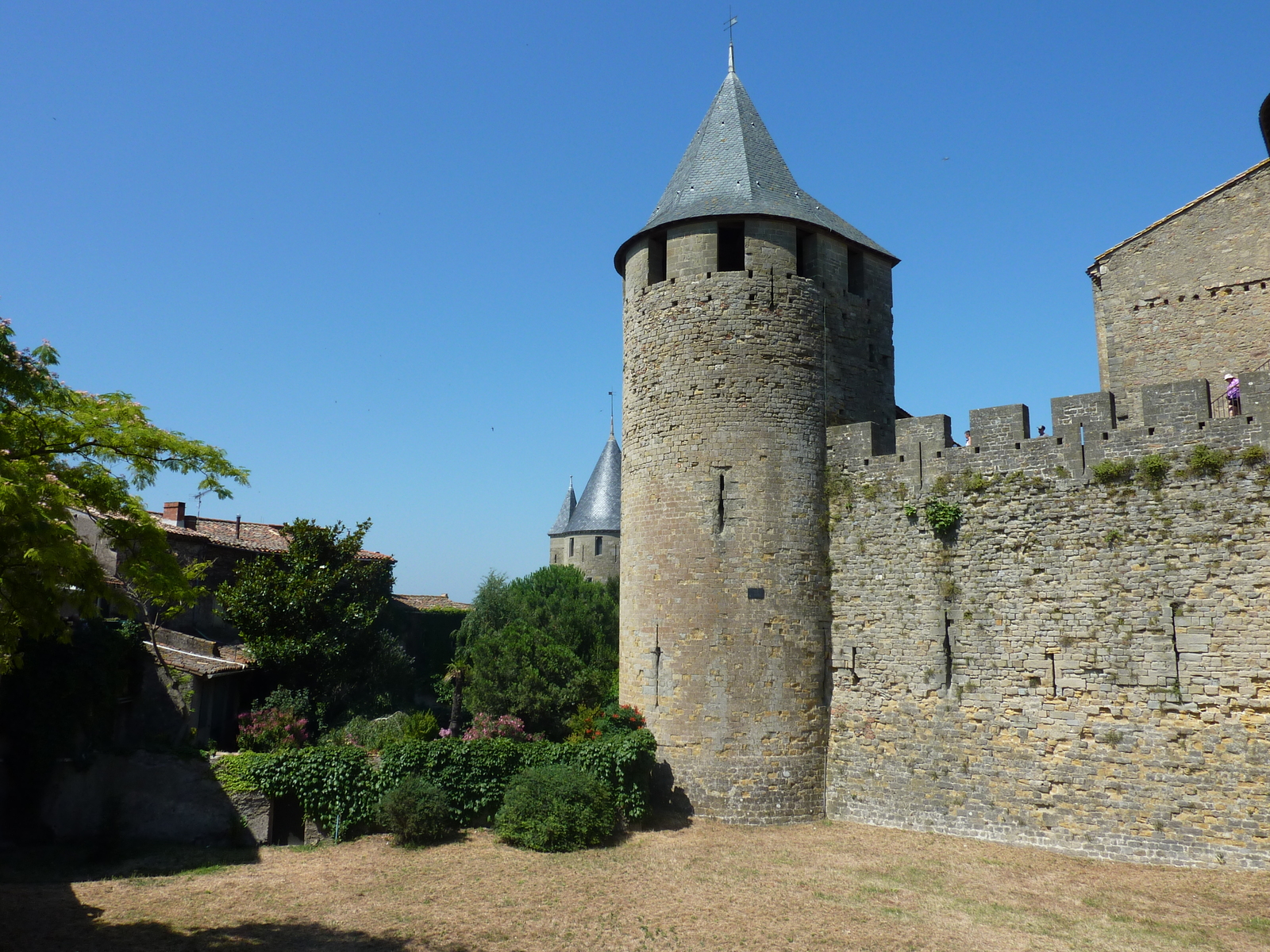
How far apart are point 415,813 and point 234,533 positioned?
12602mm

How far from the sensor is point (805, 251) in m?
15.6

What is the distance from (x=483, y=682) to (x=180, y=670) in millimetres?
5797

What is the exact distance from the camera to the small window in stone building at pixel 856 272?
16.2 m

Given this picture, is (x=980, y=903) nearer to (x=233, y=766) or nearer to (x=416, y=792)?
(x=416, y=792)

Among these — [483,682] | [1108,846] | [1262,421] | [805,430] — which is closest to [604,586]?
[483,682]

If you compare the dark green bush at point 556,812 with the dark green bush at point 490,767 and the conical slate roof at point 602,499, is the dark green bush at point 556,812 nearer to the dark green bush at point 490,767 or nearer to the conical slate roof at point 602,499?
the dark green bush at point 490,767

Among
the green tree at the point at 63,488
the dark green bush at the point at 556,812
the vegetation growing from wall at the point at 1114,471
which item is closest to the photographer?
the green tree at the point at 63,488

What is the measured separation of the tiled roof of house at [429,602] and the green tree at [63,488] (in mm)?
19600

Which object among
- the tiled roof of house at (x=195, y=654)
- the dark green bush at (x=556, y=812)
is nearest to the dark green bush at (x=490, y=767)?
the dark green bush at (x=556, y=812)

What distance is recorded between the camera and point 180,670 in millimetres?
15516

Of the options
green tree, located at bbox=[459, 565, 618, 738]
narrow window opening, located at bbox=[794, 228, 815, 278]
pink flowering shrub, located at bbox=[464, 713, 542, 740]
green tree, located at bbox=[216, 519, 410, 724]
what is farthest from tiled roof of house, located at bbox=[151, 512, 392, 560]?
narrow window opening, located at bbox=[794, 228, 815, 278]

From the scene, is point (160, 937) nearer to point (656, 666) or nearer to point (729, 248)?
point (656, 666)

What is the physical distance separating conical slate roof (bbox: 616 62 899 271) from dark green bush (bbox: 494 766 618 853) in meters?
9.67

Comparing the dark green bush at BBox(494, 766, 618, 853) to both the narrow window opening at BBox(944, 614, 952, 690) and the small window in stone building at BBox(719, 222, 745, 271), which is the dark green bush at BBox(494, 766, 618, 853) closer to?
the narrow window opening at BBox(944, 614, 952, 690)
